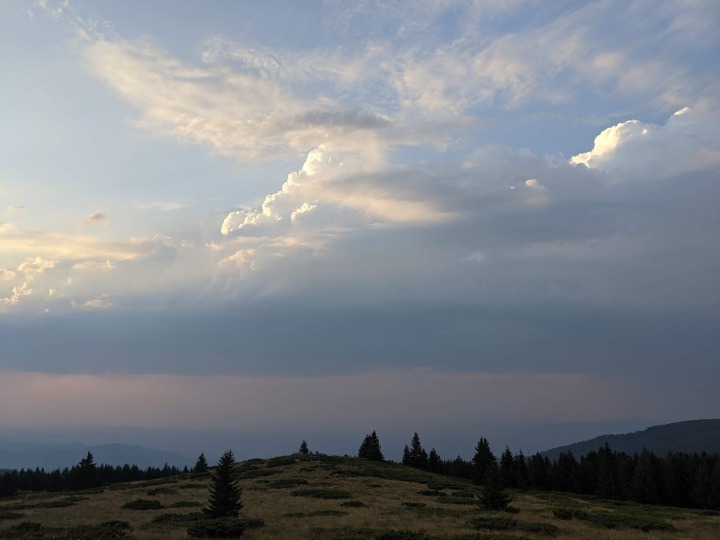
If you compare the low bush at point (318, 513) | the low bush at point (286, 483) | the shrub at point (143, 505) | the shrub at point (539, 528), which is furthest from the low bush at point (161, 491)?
the shrub at point (539, 528)

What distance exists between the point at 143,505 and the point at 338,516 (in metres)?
19.4

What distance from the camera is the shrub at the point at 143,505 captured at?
42062mm

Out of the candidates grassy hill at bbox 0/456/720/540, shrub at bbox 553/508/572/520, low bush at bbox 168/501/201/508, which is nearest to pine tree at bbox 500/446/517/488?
grassy hill at bbox 0/456/720/540

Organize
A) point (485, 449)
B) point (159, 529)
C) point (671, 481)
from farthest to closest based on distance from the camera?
1. point (485, 449)
2. point (671, 481)
3. point (159, 529)

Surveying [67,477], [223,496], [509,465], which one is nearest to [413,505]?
[223,496]

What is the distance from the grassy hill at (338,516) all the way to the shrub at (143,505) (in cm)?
10

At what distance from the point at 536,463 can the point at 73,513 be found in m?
84.7

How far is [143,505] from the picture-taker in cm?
4300

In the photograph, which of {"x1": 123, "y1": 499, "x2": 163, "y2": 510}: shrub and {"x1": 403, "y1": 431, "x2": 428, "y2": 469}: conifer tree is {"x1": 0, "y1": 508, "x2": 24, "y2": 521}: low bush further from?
{"x1": 403, "y1": 431, "x2": 428, "y2": 469}: conifer tree

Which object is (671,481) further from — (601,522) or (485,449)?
(601,522)

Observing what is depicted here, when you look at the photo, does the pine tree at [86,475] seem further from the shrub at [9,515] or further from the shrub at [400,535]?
the shrub at [400,535]

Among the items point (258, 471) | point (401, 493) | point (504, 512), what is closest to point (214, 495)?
point (504, 512)

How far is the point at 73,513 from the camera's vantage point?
3953 cm

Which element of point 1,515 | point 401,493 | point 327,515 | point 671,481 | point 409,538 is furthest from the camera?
point 671,481
